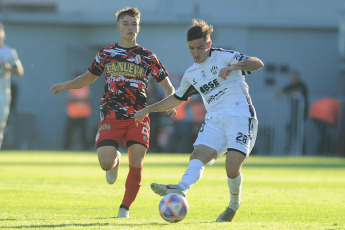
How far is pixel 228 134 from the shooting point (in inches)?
349

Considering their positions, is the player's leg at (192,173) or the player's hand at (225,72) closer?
the player's leg at (192,173)

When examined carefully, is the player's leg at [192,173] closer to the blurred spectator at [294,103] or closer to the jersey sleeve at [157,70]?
the jersey sleeve at [157,70]

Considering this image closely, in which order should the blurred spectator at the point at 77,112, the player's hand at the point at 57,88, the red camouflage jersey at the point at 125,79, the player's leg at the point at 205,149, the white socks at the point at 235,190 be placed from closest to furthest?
the player's leg at the point at 205,149 → the white socks at the point at 235,190 → the red camouflage jersey at the point at 125,79 → the player's hand at the point at 57,88 → the blurred spectator at the point at 77,112

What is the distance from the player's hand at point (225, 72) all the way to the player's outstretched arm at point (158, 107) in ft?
2.75

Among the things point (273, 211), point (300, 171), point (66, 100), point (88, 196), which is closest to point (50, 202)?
point (88, 196)

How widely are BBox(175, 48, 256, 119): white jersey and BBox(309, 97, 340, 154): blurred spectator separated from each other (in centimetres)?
1867

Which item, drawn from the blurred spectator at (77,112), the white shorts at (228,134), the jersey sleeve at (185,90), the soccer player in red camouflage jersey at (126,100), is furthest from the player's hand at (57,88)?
the blurred spectator at (77,112)

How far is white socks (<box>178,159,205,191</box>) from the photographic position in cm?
828

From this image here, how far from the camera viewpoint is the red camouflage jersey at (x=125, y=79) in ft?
31.9

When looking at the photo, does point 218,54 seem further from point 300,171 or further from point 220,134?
point 300,171

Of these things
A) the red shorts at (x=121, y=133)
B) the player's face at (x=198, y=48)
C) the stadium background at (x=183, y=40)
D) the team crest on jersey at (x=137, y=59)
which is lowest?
the stadium background at (x=183, y=40)

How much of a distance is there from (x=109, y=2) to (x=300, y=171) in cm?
1761

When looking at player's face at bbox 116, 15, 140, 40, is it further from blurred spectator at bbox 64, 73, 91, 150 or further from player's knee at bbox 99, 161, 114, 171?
blurred spectator at bbox 64, 73, 91, 150

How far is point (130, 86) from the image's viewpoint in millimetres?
9703
